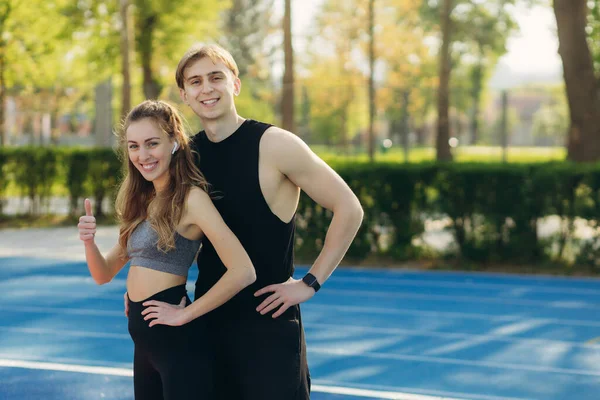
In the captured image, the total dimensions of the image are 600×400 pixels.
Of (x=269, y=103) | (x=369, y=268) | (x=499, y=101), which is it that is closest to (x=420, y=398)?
(x=369, y=268)

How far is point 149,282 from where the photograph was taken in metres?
3.22

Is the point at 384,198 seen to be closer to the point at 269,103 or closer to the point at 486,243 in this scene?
the point at 486,243

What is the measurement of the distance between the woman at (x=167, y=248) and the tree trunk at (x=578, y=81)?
1428cm

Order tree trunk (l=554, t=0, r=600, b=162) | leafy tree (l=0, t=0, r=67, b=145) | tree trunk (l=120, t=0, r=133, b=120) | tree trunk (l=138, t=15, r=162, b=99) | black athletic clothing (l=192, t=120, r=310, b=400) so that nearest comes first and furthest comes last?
black athletic clothing (l=192, t=120, r=310, b=400), tree trunk (l=554, t=0, r=600, b=162), tree trunk (l=120, t=0, r=133, b=120), leafy tree (l=0, t=0, r=67, b=145), tree trunk (l=138, t=15, r=162, b=99)

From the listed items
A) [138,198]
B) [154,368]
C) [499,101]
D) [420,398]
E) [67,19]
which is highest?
[67,19]

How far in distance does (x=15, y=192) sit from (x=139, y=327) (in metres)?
14.8

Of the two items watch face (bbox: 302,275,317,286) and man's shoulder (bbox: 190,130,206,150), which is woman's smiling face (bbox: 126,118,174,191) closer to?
man's shoulder (bbox: 190,130,206,150)

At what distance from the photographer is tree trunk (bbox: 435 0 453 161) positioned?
23.5 m

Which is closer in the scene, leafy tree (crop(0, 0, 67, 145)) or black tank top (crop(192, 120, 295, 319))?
black tank top (crop(192, 120, 295, 319))

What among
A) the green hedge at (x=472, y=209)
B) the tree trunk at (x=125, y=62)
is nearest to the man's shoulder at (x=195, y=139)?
the green hedge at (x=472, y=209)

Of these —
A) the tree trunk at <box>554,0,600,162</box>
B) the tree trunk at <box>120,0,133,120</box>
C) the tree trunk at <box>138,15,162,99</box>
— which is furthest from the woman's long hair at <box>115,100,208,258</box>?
the tree trunk at <box>138,15,162,99</box>

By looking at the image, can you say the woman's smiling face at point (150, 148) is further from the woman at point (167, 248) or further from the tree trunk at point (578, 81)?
the tree trunk at point (578, 81)

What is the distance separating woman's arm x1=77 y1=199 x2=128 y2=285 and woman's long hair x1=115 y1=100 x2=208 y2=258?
0.10 metres

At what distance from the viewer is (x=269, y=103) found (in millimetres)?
27531
